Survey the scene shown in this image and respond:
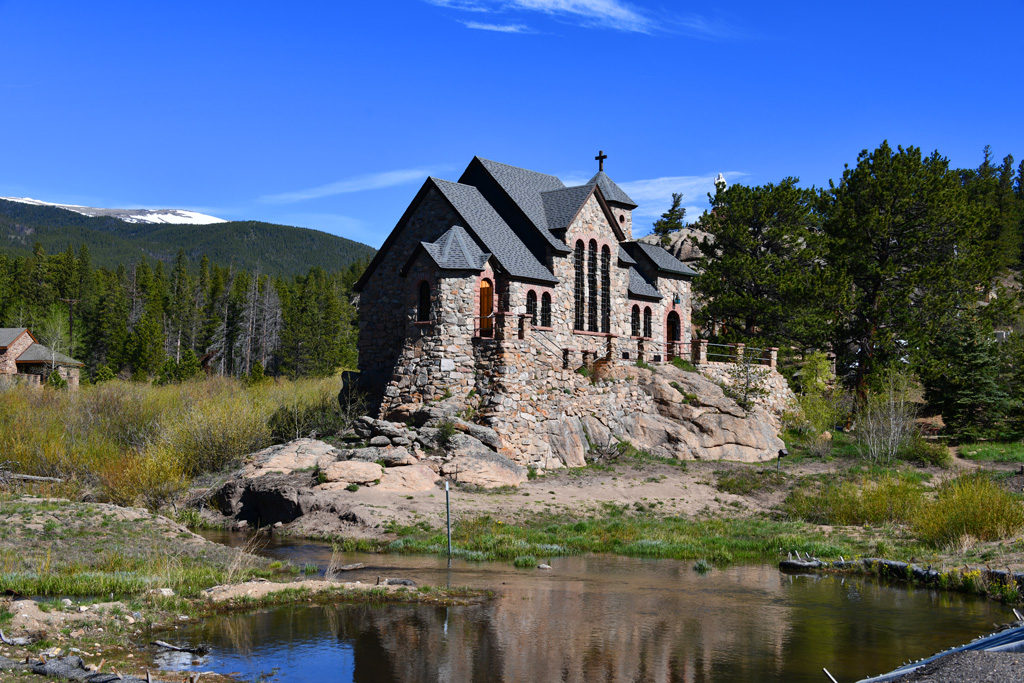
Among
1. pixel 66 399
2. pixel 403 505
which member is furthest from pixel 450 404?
pixel 66 399

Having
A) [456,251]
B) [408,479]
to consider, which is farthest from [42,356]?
[408,479]

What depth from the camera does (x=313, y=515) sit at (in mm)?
33312

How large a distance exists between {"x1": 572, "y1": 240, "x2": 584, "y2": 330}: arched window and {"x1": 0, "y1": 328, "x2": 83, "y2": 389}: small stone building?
174ft

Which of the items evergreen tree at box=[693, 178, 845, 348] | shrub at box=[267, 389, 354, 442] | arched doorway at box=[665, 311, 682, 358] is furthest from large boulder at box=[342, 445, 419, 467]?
evergreen tree at box=[693, 178, 845, 348]

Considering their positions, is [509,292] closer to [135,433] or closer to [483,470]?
[483,470]

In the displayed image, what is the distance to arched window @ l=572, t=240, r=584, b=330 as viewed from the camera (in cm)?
5009

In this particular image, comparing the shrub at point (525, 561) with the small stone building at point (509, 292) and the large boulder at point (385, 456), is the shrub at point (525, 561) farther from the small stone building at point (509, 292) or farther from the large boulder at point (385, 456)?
the small stone building at point (509, 292)

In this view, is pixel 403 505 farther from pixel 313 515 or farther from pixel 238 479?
pixel 238 479

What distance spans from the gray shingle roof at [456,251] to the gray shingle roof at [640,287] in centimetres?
1249

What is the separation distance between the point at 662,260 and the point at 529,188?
1028 cm

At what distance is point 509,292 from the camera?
45.3m

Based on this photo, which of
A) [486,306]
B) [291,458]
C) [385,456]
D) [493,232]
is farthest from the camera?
[493,232]

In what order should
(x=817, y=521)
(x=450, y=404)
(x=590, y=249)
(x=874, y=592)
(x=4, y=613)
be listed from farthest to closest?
1. (x=590, y=249)
2. (x=450, y=404)
3. (x=817, y=521)
4. (x=874, y=592)
5. (x=4, y=613)

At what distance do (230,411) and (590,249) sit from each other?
21762mm
